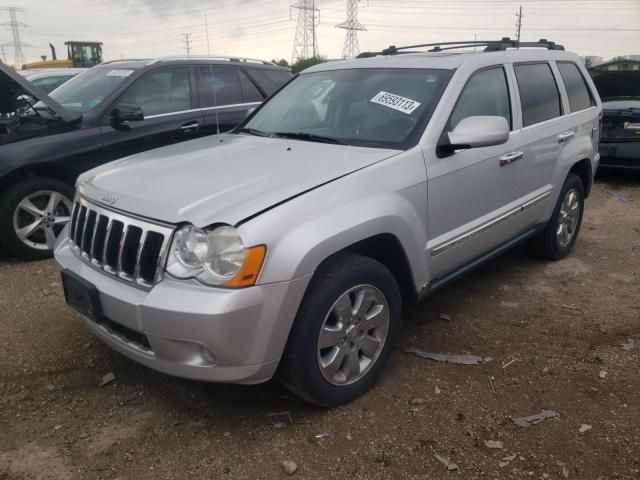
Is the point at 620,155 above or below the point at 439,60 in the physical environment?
below

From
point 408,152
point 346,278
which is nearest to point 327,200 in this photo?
point 346,278

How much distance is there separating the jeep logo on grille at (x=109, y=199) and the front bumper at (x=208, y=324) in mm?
435

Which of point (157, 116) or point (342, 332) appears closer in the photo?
point (342, 332)

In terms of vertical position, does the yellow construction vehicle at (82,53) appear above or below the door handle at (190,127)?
above

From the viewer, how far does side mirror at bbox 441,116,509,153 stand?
3.10m

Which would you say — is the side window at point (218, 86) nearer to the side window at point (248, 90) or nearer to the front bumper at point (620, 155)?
the side window at point (248, 90)

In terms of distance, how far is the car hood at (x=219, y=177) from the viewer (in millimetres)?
2465

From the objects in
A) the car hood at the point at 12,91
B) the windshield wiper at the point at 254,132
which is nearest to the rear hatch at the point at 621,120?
the windshield wiper at the point at 254,132

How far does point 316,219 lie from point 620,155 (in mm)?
6836

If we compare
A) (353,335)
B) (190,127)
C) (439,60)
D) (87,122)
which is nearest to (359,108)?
(439,60)

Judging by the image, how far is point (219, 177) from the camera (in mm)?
2795

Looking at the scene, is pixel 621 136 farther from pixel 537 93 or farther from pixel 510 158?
pixel 510 158

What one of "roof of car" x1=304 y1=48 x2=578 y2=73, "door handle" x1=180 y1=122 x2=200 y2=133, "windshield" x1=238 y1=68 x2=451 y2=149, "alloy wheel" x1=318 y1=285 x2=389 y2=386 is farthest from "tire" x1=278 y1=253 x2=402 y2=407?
"door handle" x1=180 y1=122 x2=200 y2=133

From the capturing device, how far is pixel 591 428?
2.71 metres
